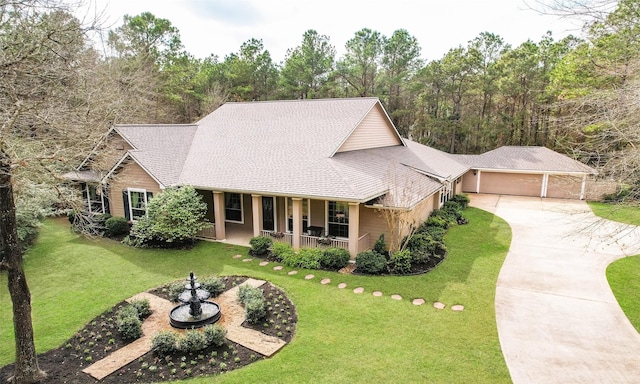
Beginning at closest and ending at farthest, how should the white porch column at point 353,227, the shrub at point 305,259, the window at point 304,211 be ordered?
the shrub at point 305,259 < the white porch column at point 353,227 < the window at point 304,211

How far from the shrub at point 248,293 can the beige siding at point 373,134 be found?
877 cm

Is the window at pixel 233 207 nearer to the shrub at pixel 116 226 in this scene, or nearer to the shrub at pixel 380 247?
the shrub at pixel 116 226

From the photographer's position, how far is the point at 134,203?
17.7 m

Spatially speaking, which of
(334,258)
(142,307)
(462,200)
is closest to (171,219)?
(142,307)

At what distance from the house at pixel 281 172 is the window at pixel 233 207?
0.18 ft

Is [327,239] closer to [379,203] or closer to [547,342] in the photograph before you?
[379,203]

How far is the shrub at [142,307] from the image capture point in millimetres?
9828

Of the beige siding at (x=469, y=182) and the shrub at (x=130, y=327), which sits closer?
the shrub at (x=130, y=327)

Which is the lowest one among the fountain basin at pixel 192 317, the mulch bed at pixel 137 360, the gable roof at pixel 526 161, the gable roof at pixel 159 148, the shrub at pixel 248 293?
the mulch bed at pixel 137 360

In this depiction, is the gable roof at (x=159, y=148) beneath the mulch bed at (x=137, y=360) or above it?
above

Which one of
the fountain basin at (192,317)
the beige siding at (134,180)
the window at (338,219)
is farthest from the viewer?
the beige siding at (134,180)

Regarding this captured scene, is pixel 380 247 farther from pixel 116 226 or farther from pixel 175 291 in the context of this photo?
pixel 116 226

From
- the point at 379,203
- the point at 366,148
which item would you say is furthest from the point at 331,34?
the point at 379,203

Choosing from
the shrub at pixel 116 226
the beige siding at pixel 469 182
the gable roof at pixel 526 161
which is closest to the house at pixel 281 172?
the shrub at pixel 116 226
